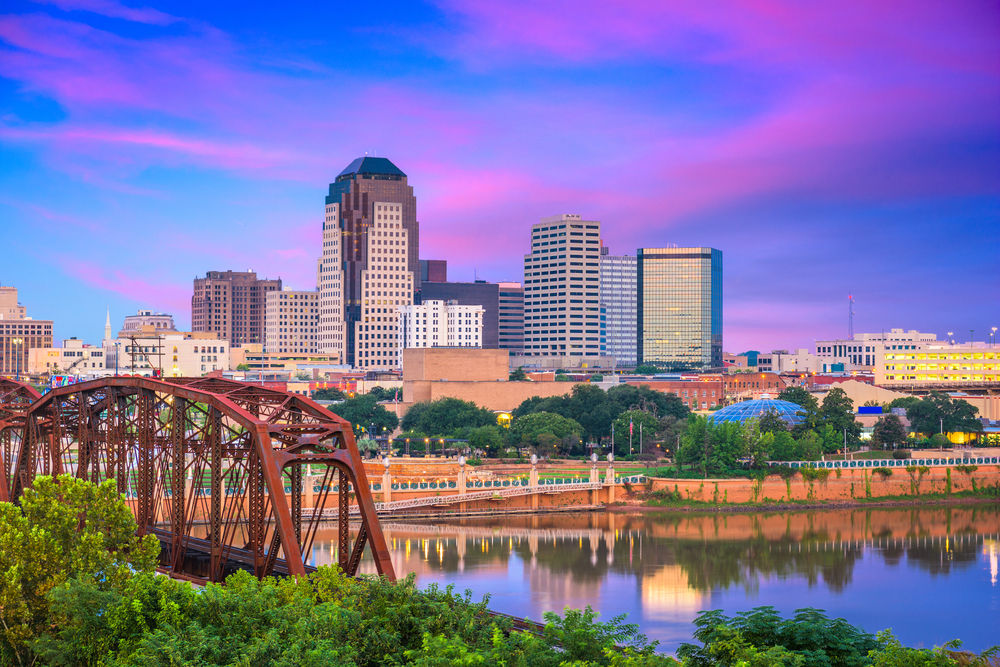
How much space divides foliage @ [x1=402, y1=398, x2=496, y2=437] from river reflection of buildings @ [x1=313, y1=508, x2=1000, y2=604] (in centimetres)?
4100

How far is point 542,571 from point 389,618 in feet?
130

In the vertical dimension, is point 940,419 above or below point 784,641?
above

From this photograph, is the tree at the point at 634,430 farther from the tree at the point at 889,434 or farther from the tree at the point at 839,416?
the tree at the point at 889,434

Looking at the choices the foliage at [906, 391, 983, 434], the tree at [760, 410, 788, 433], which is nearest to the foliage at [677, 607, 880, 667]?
the tree at [760, 410, 788, 433]

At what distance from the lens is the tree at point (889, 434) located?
4552 inches

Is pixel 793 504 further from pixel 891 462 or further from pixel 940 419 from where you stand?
pixel 940 419

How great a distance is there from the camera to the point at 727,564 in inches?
Result: 2736

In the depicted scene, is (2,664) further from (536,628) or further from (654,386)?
(654,386)

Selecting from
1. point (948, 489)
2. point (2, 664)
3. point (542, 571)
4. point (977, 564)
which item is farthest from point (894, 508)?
point (2, 664)

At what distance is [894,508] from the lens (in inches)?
3752

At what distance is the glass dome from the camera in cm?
12119

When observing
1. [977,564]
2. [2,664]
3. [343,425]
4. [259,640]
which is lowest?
[977,564]

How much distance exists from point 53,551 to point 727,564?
48.1 metres

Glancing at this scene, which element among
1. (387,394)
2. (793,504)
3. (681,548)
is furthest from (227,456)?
(387,394)
